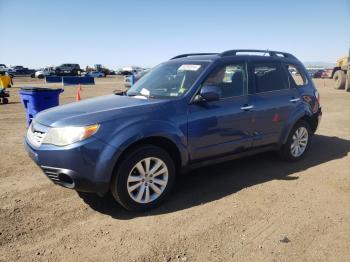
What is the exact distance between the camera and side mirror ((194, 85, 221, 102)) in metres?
4.31

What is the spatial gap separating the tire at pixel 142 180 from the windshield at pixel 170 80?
0.90 meters

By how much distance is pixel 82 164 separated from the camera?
358 cm

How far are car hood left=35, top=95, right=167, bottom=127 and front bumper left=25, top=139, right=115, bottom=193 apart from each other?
11.1 inches

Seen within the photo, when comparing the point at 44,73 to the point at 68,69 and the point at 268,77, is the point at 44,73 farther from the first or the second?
the point at 268,77

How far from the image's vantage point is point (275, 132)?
5.41 metres

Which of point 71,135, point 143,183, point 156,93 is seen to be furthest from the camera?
point 156,93

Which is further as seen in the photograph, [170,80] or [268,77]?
[268,77]

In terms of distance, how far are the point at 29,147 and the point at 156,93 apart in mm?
1738

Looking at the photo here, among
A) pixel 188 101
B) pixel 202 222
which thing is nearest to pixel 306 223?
pixel 202 222

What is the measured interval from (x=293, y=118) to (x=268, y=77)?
0.83 m

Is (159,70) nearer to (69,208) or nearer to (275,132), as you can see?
(275,132)

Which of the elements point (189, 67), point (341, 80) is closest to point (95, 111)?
point (189, 67)

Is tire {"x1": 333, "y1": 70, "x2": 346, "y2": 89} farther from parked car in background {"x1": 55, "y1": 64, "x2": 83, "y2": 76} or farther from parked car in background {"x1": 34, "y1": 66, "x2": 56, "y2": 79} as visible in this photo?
parked car in background {"x1": 55, "y1": 64, "x2": 83, "y2": 76}

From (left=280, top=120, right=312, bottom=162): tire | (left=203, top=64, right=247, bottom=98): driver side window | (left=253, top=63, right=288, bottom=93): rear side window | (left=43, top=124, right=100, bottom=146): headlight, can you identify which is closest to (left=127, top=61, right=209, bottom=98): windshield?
(left=203, top=64, right=247, bottom=98): driver side window
